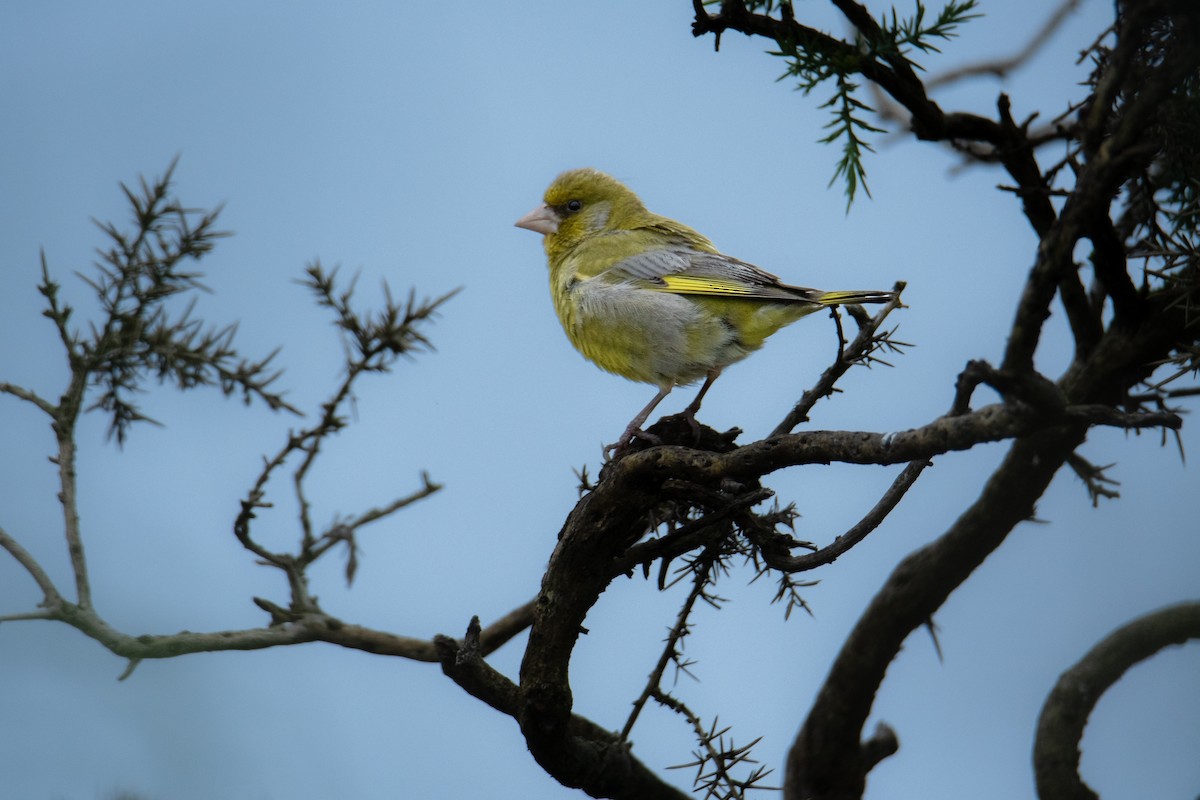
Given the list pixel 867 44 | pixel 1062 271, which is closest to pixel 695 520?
pixel 867 44

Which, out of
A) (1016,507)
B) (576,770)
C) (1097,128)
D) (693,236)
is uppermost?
(693,236)

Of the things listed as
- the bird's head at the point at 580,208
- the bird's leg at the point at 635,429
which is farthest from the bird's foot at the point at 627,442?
the bird's head at the point at 580,208

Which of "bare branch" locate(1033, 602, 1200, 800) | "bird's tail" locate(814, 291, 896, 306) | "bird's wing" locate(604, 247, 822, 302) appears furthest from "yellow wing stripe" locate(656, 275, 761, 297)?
"bare branch" locate(1033, 602, 1200, 800)

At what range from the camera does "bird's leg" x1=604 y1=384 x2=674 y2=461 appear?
298 centimetres

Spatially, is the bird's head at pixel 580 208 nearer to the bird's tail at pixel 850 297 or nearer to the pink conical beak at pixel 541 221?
the pink conical beak at pixel 541 221

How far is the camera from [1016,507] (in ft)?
10.4

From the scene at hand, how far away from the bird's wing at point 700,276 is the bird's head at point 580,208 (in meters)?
0.48

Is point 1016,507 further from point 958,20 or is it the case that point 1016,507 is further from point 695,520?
point 958,20

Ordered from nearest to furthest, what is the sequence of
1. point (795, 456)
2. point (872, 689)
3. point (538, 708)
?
point (795, 456) → point (538, 708) → point (872, 689)

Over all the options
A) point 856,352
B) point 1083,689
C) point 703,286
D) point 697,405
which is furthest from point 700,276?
point 1083,689

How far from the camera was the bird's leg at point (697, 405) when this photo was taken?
2855mm

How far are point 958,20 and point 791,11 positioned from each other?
1.01 feet

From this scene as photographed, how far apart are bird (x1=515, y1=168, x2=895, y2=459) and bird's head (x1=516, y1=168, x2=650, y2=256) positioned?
14 centimetres

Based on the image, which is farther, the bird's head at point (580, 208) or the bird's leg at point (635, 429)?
the bird's head at point (580, 208)
